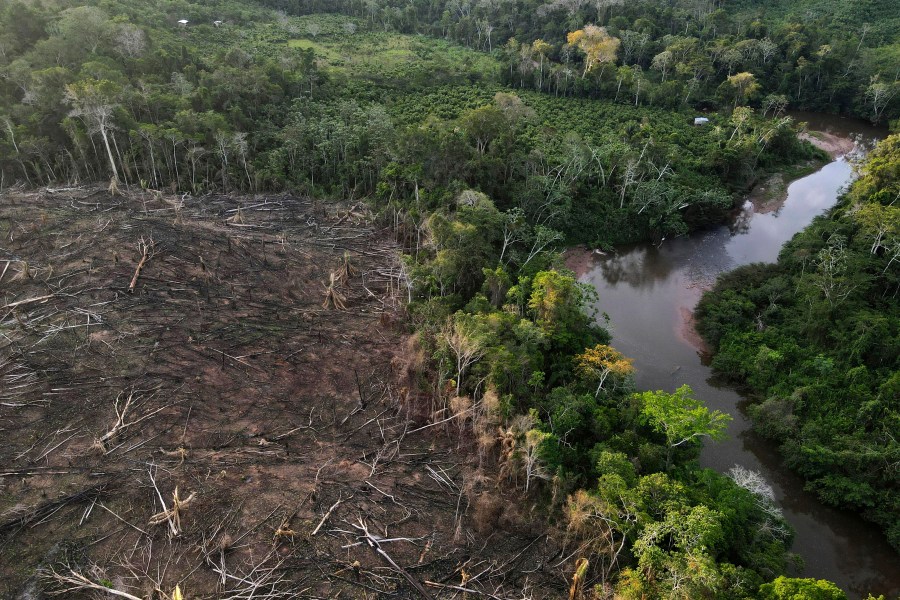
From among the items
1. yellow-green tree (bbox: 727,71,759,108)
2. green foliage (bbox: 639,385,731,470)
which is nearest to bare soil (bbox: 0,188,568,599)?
green foliage (bbox: 639,385,731,470)

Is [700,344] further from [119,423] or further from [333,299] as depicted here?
[119,423]

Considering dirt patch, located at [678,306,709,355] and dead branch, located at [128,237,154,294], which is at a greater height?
dead branch, located at [128,237,154,294]

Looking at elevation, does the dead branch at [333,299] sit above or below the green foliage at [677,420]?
above

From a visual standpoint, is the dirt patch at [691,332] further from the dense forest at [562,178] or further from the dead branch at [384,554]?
the dead branch at [384,554]

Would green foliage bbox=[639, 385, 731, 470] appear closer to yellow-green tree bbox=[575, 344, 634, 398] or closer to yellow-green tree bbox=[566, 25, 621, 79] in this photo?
yellow-green tree bbox=[575, 344, 634, 398]

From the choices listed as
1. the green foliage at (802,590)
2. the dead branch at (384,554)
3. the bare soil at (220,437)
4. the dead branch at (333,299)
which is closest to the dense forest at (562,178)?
the green foliage at (802,590)
